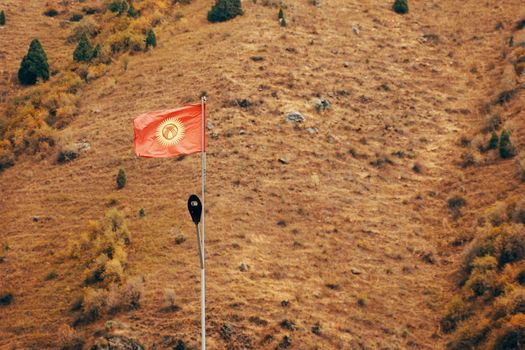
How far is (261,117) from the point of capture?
4509cm

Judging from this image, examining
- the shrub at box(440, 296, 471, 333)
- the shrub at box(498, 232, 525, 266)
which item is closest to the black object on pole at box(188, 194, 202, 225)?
the shrub at box(440, 296, 471, 333)

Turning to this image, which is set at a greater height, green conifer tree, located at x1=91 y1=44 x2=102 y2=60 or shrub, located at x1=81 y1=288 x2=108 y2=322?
green conifer tree, located at x1=91 y1=44 x2=102 y2=60

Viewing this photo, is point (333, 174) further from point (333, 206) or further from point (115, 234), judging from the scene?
point (115, 234)

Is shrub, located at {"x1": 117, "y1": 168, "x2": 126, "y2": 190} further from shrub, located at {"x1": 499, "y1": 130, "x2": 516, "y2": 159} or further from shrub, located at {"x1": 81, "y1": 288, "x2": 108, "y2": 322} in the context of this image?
shrub, located at {"x1": 499, "y1": 130, "x2": 516, "y2": 159}

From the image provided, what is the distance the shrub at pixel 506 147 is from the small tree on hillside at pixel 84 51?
30650 mm

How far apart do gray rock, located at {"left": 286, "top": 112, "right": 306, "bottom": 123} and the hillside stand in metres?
0.62

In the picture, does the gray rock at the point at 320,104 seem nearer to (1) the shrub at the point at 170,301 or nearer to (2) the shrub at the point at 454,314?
(2) the shrub at the point at 454,314

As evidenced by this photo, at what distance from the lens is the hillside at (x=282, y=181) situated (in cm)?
3147

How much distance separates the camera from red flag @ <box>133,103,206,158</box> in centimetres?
2141

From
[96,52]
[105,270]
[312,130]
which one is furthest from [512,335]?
[96,52]

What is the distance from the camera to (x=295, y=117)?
148 feet

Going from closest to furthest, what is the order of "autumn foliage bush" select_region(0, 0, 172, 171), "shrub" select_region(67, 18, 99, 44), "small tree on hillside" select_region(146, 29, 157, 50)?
"autumn foliage bush" select_region(0, 0, 172, 171) < "small tree on hillside" select_region(146, 29, 157, 50) < "shrub" select_region(67, 18, 99, 44)

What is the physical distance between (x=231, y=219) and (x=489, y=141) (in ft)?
54.4

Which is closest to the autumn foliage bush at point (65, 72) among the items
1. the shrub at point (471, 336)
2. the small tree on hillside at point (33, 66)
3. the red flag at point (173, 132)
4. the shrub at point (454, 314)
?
the small tree on hillside at point (33, 66)
